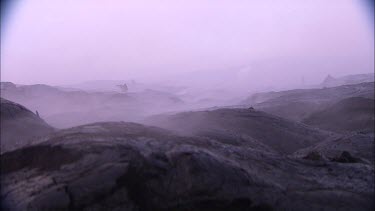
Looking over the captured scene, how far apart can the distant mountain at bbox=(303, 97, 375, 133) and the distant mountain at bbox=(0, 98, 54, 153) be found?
1238 centimetres

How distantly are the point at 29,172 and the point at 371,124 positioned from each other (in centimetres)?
1466

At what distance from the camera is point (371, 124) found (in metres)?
19.3

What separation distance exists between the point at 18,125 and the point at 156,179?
571 cm

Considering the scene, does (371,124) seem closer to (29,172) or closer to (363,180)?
(363,180)

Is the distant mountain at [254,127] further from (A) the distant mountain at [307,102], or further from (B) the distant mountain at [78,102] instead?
(B) the distant mountain at [78,102]

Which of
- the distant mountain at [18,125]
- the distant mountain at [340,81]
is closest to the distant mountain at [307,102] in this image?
the distant mountain at [18,125]

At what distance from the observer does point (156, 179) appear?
29.2 feet

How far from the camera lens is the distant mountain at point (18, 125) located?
12.2 meters

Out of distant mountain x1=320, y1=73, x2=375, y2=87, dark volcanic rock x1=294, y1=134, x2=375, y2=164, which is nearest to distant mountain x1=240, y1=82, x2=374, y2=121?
dark volcanic rock x1=294, y1=134, x2=375, y2=164

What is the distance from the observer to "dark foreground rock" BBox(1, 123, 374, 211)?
27.8ft

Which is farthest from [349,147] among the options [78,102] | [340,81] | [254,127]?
[340,81]

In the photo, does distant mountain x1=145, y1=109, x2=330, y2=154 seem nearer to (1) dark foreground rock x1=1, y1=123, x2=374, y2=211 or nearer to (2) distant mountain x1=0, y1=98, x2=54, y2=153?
(2) distant mountain x1=0, y1=98, x2=54, y2=153

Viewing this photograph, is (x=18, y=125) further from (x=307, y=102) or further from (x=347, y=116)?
(x=307, y=102)

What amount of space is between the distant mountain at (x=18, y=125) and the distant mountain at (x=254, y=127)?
460 cm
